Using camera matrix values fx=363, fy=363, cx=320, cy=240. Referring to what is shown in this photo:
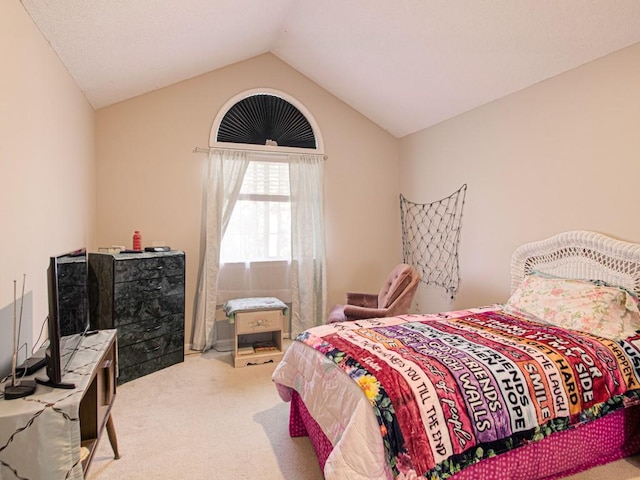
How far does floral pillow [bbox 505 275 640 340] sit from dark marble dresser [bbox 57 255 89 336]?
2.71 meters

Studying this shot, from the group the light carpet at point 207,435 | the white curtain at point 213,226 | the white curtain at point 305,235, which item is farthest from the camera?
the white curtain at point 305,235

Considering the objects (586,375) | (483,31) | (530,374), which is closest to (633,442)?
(586,375)

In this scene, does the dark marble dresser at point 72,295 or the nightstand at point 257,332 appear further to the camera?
the nightstand at point 257,332

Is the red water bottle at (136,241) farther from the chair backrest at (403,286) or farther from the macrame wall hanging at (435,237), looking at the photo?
the macrame wall hanging at (435,237)

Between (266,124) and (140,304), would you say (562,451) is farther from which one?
(266,124)

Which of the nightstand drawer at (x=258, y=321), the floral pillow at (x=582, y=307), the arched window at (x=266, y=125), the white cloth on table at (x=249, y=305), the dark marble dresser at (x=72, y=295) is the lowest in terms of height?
the nightstand drawer at (x=258, y=321)

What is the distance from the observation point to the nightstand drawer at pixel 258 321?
339 cm

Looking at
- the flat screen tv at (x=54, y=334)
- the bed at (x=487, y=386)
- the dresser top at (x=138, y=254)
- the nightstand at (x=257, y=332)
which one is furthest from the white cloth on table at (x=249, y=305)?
the flat screen tv at (x=54, y=334)

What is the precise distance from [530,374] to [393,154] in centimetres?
339

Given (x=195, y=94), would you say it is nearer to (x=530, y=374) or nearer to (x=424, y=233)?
(x=424, y=233)

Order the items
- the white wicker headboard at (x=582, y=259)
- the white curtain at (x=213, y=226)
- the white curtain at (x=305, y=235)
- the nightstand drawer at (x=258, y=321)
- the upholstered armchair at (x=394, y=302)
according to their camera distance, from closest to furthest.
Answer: the white wicker headboard at (x=582, y=259), the upholstered armchair at (x=394, y=302), the nightstand drawer at (x=258, y=321), the white curtain at (x=213, y=226), the white curtain at (x=305, y=235)

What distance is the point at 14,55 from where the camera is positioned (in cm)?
168

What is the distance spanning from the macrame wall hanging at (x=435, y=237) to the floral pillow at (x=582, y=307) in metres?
1.16

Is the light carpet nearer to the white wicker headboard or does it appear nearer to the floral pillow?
the floral pillow
